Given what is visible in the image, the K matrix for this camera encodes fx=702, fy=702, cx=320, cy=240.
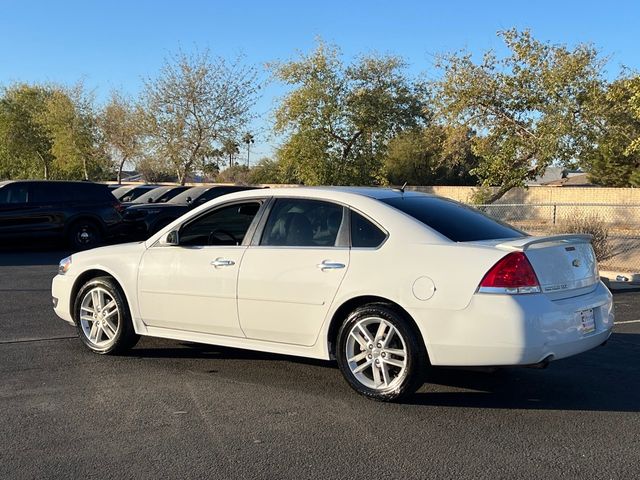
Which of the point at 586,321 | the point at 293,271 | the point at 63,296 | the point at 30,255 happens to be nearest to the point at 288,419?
the point at 293,271

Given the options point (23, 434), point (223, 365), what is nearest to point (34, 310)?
point (223, 365)

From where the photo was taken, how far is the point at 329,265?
17.6 feet

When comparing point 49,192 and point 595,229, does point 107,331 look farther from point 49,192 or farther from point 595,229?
point 595,229

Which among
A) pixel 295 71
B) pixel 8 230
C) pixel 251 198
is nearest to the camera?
pixel 251 198

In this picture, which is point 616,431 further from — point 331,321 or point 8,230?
point 8,230

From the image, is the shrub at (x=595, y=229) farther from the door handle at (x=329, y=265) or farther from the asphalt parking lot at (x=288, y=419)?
the door handle at (x=329, y=265)

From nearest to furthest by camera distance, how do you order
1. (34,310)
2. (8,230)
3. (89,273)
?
1. (89,273)
2. (34,310)
3. (8,230)

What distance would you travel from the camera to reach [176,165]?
109 ft

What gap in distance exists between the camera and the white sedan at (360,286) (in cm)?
482

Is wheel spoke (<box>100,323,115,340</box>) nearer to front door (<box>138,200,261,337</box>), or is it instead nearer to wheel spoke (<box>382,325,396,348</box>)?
front door (<box>138,200,261,337</box>)

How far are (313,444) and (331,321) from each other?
1180mm

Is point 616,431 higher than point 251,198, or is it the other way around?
point 251,198

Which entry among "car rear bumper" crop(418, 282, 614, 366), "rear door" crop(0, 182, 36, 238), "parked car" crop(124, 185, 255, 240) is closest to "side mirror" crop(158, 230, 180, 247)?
"car rear bumper" crop(418, 282, 614, 366)

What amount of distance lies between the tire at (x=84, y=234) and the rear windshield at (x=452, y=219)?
1223 cm
